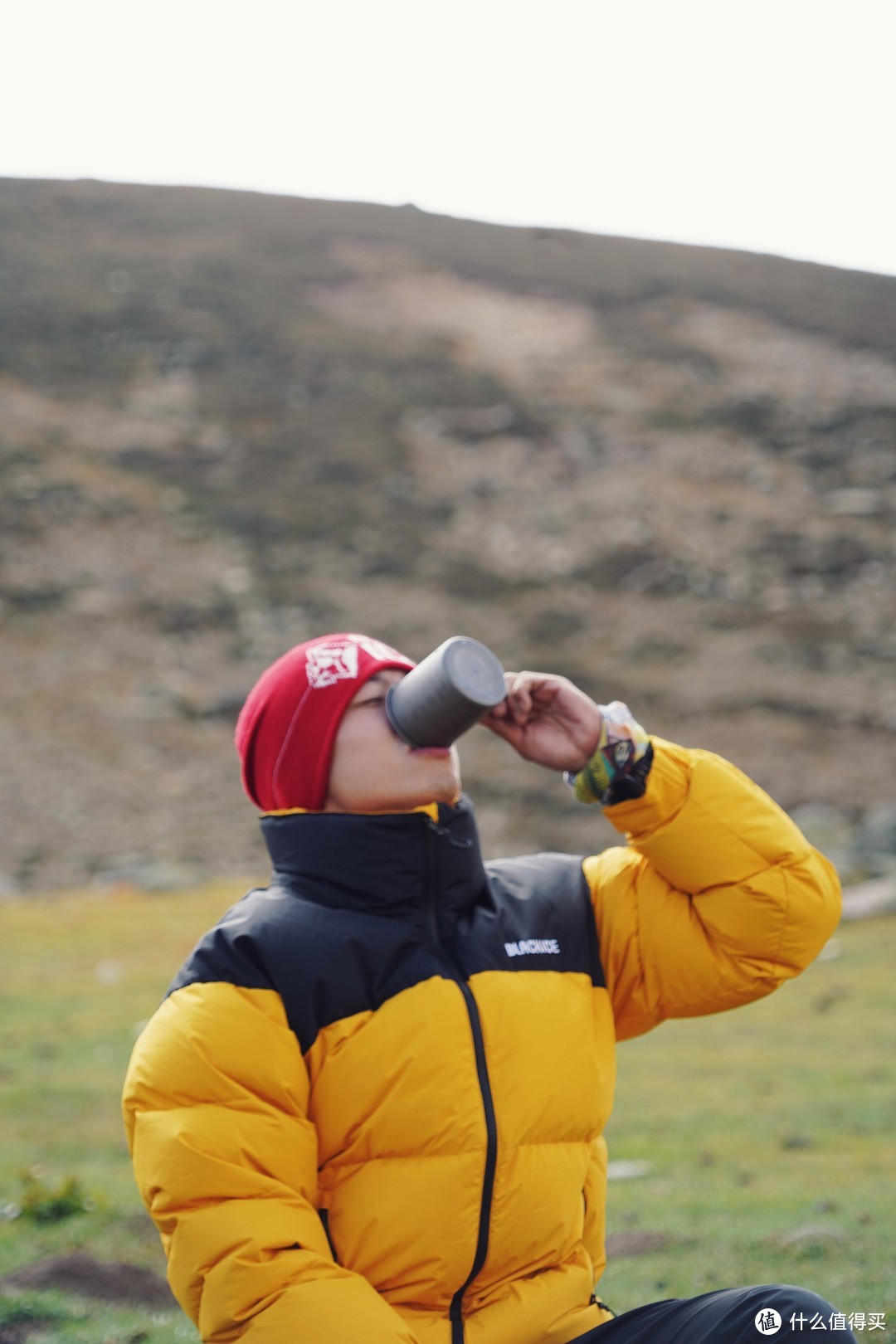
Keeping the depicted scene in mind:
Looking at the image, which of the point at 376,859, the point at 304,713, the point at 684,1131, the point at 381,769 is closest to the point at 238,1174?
the point at 376,859

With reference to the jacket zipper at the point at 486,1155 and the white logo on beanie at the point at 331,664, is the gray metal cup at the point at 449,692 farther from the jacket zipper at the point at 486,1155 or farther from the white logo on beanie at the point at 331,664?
the jacket zipper at the point at 486,1155

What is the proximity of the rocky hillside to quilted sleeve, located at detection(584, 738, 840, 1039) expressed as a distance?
70.9 ft

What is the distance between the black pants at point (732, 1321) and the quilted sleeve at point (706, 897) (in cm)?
81

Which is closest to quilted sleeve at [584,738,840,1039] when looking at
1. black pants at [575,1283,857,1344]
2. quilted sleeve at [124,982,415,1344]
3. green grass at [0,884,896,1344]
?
black pants at [575,1283,857,1344]

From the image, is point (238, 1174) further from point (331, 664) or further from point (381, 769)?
point (331, 664)

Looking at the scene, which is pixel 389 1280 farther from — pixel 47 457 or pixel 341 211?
pixel 341 211

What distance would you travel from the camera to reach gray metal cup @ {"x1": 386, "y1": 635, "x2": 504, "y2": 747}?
3.21 meters

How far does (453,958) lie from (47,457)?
44.5m

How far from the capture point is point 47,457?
45250 mm

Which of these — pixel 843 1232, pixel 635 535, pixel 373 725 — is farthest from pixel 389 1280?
pixel 635 535

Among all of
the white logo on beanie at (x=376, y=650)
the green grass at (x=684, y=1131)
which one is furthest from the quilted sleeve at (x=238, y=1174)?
the green grass at (x=684, y=1131)

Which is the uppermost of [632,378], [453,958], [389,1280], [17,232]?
[17,232]

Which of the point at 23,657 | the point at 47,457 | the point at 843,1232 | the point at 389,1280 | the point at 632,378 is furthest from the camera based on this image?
the point at 632,378

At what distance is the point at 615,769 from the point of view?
3531mm
